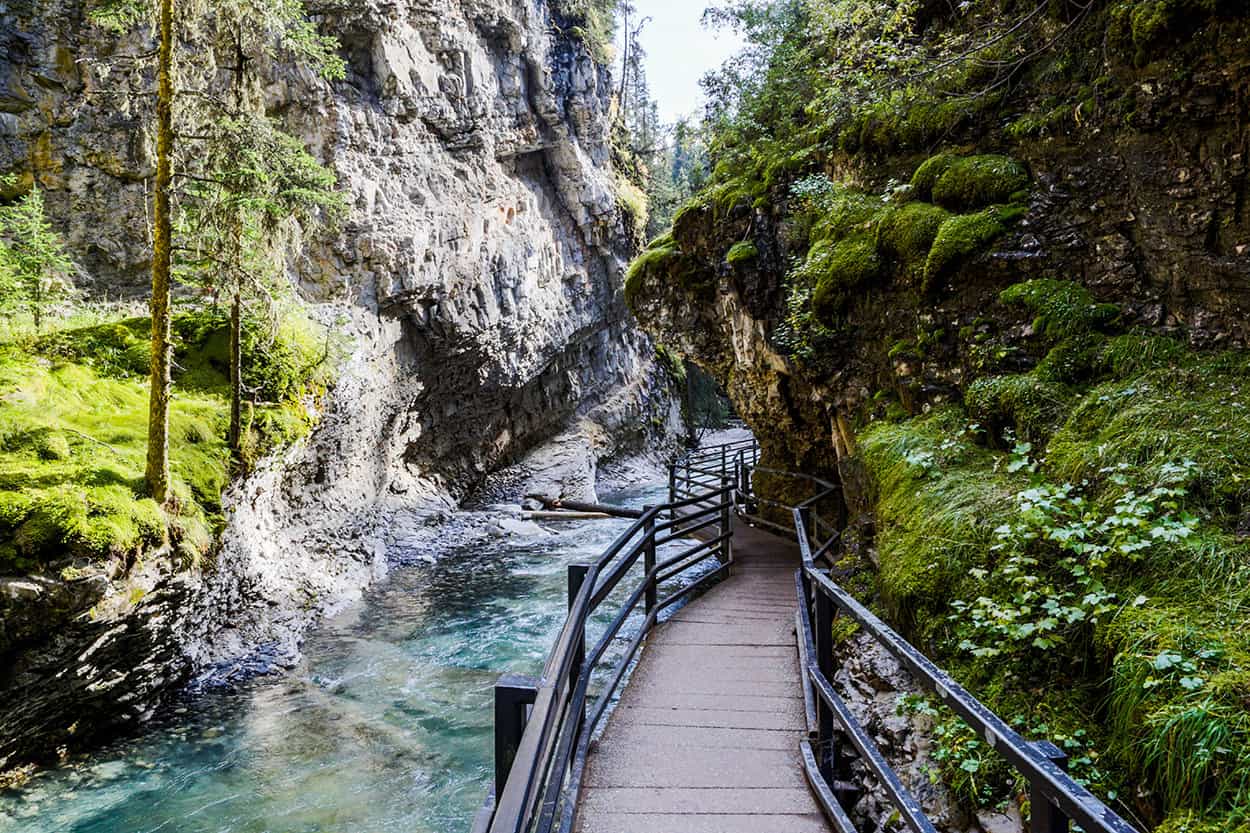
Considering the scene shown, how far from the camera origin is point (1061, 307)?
16.3 feet

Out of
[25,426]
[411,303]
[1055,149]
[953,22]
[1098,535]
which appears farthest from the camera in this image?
[411,303]

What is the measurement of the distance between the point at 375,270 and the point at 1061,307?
13.6m

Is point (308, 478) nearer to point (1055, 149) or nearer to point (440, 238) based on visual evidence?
point (440, 238)

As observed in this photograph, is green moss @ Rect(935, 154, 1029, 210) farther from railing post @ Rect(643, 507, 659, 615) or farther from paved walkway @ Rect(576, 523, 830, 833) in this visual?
paved walkway @ Rect(576, 523, 830, 833)

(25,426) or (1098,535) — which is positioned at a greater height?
(25,426)

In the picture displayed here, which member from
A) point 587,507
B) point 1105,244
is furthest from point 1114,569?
point 587,507

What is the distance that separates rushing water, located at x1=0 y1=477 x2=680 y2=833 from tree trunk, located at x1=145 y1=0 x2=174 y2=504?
2.79m

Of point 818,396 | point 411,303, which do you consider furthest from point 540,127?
point 818,396

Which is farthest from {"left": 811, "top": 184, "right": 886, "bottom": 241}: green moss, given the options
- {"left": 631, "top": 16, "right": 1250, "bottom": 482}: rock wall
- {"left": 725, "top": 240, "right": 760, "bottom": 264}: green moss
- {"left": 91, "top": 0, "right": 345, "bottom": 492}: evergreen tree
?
{"left": 91, "top": 0, "right": 345, "bottom": 492}: evergreen tree

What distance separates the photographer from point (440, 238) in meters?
16.2

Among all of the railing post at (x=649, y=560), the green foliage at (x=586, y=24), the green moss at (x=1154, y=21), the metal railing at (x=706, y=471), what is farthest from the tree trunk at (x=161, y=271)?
the green foliage at (x=586, y=24)

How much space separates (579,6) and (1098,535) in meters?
26.6

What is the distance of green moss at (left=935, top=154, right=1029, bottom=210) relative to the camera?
584 cm

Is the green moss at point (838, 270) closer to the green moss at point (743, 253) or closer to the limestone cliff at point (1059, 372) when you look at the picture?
the limestone cliff at point (1059, 372)
